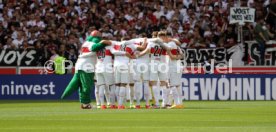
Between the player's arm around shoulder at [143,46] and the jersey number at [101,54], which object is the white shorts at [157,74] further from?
the jersey number at [101,54]

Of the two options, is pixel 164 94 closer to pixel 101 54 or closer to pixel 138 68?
pixel 138 68

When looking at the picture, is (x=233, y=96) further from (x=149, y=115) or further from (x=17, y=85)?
(x=149, y=115)

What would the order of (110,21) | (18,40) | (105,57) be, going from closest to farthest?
1. (105,57)
2. (18,40)
3. (110,21)

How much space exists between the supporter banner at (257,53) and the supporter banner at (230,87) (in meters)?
0.61

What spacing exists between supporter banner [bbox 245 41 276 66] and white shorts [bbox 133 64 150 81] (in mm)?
8275

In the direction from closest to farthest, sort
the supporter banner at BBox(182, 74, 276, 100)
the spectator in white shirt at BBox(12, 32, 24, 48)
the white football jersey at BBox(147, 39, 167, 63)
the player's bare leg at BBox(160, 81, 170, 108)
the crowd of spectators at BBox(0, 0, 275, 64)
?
the white football jersey at BBox(147, 39, 167, 63)
the player's bare leg at BBox(160, 81, 170, 108)
the supporter banner at BBox(182, 74, 276, 100)
the crowd of spectators at BBox(0, 0, 275, 64)
the spectator in white shirt at BBox(12, 32, 24, 48)

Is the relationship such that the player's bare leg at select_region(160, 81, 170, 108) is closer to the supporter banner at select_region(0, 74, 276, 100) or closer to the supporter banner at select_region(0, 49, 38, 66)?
the supporter banner at select_region(0, 74, 276, 100)

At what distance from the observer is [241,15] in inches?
1437

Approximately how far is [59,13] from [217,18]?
6991 mm

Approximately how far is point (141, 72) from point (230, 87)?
27.1 ft

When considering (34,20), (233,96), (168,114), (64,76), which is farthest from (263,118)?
(34,20)

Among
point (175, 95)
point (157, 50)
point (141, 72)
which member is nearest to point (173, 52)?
point (157, 50)

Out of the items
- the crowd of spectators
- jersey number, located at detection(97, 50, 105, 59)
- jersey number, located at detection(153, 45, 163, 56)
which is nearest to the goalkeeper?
jersey number, located at detection(97, 50, 105, 59)

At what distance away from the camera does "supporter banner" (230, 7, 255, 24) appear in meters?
36.4
